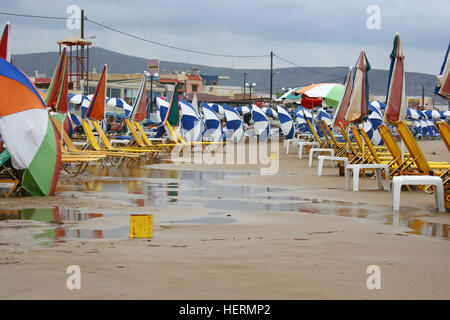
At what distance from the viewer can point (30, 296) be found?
416 cm

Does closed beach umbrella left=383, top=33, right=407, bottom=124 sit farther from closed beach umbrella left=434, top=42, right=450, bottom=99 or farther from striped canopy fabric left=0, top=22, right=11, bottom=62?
striped canopy fabric left=0, top=22, right=11, bottom=62

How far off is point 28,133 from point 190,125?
17.8m

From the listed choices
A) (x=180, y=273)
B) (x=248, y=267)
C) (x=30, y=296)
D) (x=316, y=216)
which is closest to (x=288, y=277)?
(x=248, y=267)

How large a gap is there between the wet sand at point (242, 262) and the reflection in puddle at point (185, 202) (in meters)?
0.36

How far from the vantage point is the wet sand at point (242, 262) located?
4.34 metres

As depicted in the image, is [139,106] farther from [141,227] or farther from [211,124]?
[141,227]

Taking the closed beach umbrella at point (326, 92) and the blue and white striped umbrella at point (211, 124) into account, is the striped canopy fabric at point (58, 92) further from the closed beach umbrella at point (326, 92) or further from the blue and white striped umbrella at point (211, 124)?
the blue and white striped umbrella at point (211, 124)

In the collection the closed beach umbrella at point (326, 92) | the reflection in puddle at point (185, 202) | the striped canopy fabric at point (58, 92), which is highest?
the closed beach umbrella at point (326, 92)

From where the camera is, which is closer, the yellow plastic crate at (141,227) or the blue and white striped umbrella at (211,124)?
the yellow plastic crate at (141,227)

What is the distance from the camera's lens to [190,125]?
1098 inches

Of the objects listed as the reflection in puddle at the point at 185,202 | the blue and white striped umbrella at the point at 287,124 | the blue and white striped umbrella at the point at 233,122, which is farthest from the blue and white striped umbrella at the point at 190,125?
the reflection in puddle at the point at 185,202

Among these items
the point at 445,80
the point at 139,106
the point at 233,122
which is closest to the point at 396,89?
the point at 445,80
